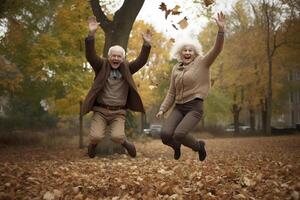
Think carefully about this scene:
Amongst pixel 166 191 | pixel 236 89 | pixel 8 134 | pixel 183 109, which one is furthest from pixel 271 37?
pixel 166 191

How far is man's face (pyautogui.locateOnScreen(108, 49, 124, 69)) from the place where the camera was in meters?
6.73

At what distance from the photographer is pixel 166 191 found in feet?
18.6

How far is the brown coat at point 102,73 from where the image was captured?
6664 mm

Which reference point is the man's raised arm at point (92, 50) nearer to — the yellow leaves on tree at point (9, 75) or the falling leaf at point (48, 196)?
the falling leaf at point (48, 196)

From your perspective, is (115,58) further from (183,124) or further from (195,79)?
(183,124)

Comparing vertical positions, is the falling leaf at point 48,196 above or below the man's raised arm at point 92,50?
below

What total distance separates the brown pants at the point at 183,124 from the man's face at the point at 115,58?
4.53 ft

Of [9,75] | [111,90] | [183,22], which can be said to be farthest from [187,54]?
[9,75]

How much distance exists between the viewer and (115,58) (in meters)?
6.73

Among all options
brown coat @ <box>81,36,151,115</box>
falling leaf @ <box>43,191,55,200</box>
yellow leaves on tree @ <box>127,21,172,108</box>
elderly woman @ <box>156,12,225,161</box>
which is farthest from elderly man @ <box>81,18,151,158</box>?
yellow leaves on tree @ <box>127,21,172,108</box>

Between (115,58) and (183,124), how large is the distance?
1614 mm

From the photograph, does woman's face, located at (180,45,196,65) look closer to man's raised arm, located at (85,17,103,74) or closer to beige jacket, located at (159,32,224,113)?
beige jacket, located at (159,32,224,113)

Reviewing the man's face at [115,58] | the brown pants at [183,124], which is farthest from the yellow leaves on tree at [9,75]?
the brown pants at [183,124]

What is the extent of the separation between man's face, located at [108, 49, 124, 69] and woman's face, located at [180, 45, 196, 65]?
43.6 inches
